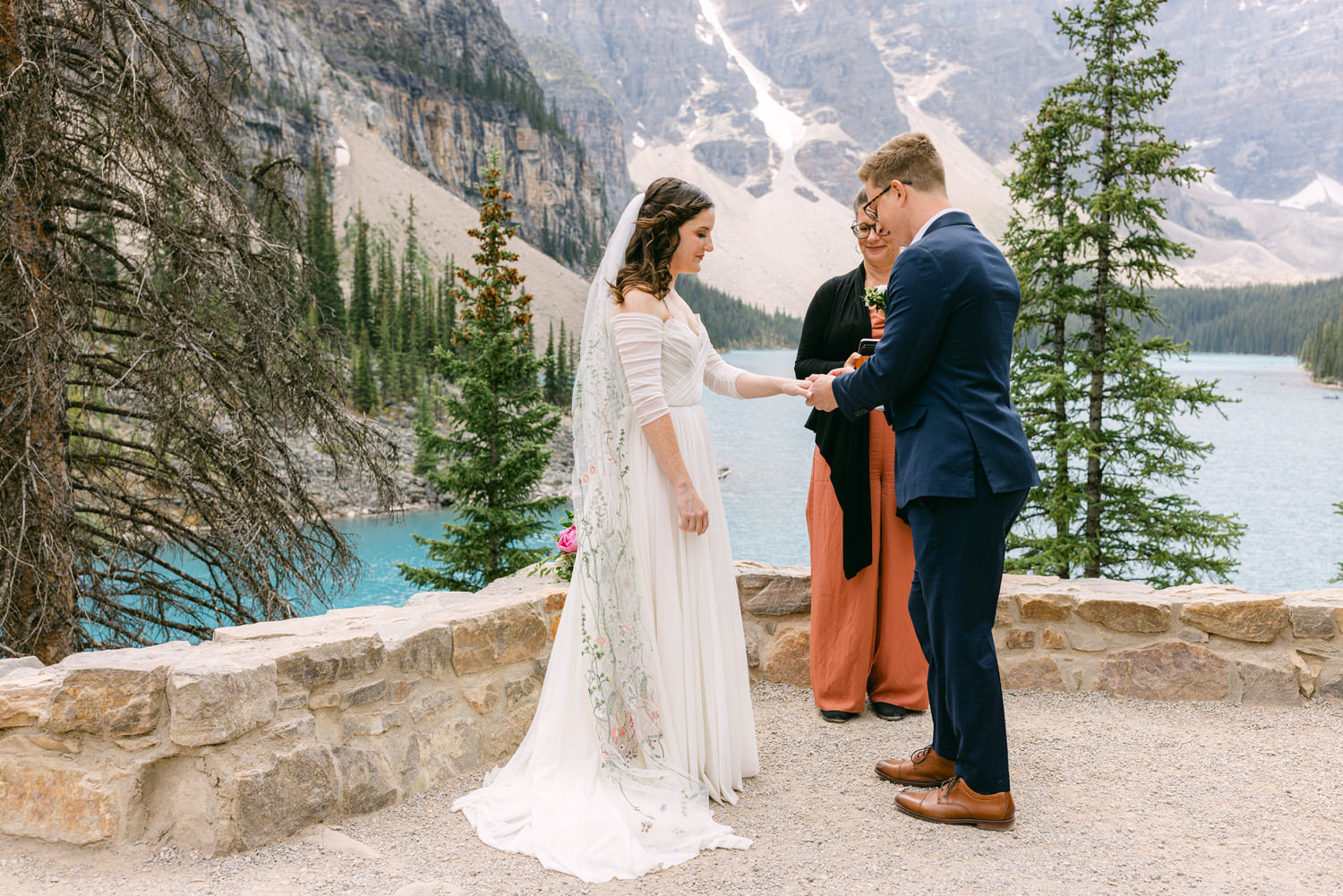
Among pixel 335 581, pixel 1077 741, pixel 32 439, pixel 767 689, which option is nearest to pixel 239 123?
pixel 32 439

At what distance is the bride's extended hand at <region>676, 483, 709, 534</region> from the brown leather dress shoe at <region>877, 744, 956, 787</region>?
1073 millimetres

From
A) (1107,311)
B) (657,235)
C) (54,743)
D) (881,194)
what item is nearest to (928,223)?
(881,194)

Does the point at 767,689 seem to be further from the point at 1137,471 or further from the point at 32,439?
the point at 1137,471

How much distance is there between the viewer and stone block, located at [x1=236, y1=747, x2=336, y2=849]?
2307 millimetres

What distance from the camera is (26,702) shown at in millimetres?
2262

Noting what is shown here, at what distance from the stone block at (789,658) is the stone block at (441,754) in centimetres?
144

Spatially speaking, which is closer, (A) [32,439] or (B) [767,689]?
(B) [767,689]

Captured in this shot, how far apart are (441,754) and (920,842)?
1542 mm

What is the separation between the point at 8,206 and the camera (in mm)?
4297

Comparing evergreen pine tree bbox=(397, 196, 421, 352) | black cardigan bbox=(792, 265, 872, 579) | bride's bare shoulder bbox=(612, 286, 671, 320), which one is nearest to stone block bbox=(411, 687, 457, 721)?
bride's bare shoulder bbox=(612, 286, 671, 320)

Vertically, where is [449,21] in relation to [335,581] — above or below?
above

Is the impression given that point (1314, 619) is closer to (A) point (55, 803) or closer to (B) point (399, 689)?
(B) point (399, 689)

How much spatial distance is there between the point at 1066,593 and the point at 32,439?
16.8 feet

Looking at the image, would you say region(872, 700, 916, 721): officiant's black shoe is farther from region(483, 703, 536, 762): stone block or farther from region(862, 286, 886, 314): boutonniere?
region(862, 286, 886, 314): boutonniere
